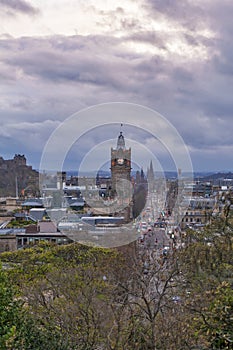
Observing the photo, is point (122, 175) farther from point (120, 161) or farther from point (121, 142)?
point (121, 142)

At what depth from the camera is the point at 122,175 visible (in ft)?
34.8

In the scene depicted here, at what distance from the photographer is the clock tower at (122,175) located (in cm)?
945

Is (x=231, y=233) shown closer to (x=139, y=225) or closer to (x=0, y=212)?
(x=139, y=225)

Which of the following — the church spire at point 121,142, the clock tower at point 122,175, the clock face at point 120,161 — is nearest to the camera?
the church spire at point 121,142

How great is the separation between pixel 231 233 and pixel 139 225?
3547mm

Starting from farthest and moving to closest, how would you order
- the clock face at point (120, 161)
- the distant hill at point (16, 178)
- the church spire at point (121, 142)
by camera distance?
the distant hill at point (16, 178), the clock face at point (120, 161), the church spire at point (121, 142)

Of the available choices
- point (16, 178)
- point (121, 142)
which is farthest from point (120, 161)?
point (16, 178)

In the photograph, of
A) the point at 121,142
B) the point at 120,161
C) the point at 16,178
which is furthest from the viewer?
the point at 16,178

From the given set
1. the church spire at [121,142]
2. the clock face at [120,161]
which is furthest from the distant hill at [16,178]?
the church spire at [121,142]

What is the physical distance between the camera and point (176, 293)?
8016 mm

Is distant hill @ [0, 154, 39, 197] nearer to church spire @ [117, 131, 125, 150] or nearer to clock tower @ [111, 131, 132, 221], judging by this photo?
clock tower @ [111, 131, 132, 221]

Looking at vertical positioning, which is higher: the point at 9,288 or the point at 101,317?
the point at 9,288

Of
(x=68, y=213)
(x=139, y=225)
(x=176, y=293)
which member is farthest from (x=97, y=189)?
(x=176, y=293)

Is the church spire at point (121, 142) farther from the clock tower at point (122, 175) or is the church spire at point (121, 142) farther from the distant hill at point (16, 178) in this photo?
the distant hill at point (16, 178)
